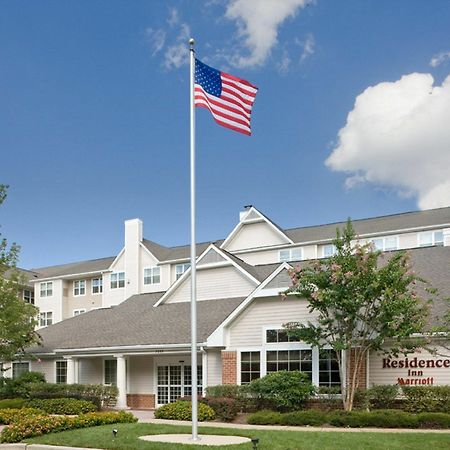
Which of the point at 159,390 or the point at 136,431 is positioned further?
the point at 159,390

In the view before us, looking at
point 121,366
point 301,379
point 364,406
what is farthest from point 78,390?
point 364,406

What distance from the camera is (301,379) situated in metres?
21.8

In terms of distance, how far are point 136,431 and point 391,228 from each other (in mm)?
30686

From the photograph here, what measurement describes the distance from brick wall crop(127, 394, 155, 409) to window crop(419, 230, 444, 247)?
70.5 ft

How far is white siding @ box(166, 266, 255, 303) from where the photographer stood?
98.0ft

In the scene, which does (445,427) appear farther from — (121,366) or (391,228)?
(391,228)

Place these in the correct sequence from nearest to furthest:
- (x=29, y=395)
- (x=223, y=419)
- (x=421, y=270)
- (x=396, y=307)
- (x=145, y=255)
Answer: (x=396, y=307) → (x=223, y=419) → (x=421, y=270) → (x=29, y=395) → (x=145, y=255)

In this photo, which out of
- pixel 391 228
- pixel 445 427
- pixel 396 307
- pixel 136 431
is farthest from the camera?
pixel 391 228

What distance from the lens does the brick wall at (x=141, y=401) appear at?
29266 mm

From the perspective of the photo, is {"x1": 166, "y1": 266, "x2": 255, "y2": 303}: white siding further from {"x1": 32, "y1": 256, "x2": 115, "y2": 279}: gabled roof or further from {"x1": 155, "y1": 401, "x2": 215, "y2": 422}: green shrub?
{"x1": 32, "y1": 256, "x2": 115, "y2": 279}: gabled roof

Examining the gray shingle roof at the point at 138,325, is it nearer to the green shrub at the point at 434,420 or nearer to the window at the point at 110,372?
the window at the point at 110,372

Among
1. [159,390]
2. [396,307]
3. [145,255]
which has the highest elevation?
[145,255]

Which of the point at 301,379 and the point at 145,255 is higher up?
the point at 145,255

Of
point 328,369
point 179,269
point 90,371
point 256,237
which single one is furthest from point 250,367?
point 179,269
